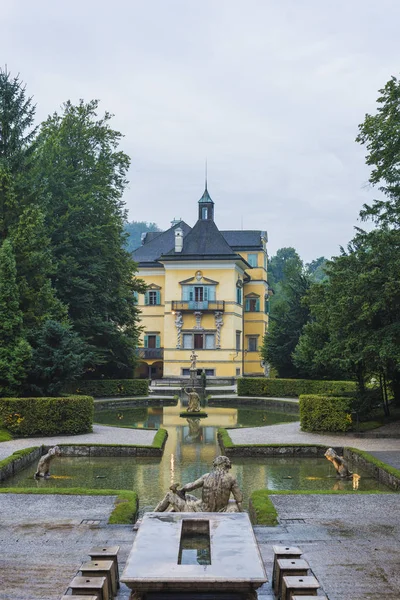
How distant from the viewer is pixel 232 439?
836 inches

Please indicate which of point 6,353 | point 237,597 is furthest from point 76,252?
point 237,597

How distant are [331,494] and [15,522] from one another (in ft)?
20.9

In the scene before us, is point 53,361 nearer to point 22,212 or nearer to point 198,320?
point 22,212

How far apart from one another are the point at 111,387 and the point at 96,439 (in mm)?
17506

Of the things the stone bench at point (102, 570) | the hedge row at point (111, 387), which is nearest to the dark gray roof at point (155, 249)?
the hedge row at point (111, 387)

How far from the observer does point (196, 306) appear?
54.9 meters

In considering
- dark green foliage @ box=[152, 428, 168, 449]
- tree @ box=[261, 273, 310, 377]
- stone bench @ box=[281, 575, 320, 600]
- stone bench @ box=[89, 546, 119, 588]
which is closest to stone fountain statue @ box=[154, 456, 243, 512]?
stone bench @ box=[89, 546, 119, 588]

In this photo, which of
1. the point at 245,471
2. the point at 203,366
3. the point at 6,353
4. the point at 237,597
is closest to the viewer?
the point at 237,597

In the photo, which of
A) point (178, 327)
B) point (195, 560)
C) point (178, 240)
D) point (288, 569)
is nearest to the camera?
point (288, 569)

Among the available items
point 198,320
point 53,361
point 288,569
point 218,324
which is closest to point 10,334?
point 53,361

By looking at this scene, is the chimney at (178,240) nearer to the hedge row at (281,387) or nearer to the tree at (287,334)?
the tree at (287,334)

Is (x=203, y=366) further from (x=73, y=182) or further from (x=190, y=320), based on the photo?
(x=73, y=182)

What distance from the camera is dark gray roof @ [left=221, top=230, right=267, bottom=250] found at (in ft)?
210

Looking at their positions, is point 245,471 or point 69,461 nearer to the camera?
point 245,471
